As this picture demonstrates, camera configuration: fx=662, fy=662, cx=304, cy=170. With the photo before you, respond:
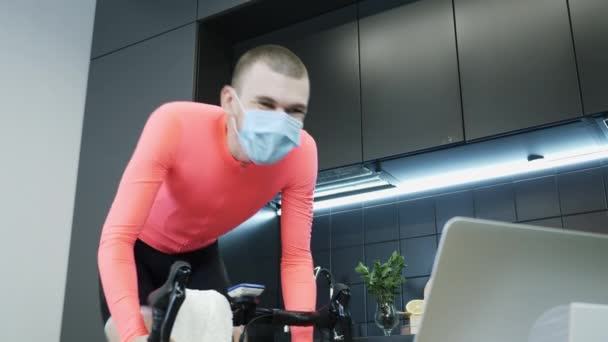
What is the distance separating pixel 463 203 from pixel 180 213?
1722 millimetres

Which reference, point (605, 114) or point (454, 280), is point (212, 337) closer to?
point (454, 280)

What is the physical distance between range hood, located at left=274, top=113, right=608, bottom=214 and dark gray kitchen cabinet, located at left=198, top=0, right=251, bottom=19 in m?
0.86

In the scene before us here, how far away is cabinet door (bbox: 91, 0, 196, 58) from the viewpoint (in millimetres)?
3137

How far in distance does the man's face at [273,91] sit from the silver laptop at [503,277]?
70 cm

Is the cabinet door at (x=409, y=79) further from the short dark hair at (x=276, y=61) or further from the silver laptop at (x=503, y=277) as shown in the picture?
the silver laptop at (x=503, y=277)

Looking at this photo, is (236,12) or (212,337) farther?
(236,12)

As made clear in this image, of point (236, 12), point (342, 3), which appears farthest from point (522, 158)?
point (236, 12)

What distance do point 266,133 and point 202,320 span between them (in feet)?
1.42

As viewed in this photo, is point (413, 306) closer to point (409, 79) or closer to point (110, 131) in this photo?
point (409, 79)

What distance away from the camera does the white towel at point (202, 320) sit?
0.97 m

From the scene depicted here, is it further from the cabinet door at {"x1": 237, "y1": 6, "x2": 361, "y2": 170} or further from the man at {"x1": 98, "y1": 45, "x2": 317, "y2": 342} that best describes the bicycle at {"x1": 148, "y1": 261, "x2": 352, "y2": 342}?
the cabinet door at {"x1": 237, "y1": 6, "x2": 361, "y2": 170}

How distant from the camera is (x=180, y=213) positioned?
4.66 ft

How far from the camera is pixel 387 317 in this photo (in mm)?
2639

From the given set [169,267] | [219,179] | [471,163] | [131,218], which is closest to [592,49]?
[471,163]
